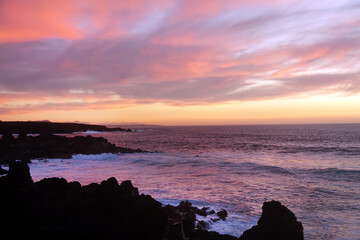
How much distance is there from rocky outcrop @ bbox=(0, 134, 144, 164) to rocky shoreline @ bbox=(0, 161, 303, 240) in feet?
93.5

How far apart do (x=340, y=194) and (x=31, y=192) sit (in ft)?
65.2

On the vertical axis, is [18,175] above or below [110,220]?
above

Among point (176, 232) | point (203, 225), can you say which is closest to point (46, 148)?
point (203, 225)

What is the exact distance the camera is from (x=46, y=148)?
43.7 m

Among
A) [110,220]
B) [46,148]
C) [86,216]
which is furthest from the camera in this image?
[46,148]

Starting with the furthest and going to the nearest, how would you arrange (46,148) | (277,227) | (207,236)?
1. (46,148)
2. (207,236)
3. (277,227)

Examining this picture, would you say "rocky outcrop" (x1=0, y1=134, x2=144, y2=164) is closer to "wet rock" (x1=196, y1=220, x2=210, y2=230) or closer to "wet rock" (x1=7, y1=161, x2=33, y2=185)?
"wet rock" (x1=7, y1=161, x2=33, y2=185)

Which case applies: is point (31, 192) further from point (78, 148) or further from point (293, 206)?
point (78, 148)

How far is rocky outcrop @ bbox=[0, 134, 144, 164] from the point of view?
38175 millimetres

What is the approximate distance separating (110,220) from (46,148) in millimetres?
39566

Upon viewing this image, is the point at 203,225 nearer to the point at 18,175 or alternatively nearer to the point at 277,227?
the point at 277,227

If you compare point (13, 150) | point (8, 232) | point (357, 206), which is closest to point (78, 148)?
point (13, 150)

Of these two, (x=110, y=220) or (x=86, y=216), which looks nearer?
(x=110, y=220)

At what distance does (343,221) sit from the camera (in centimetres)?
1334
